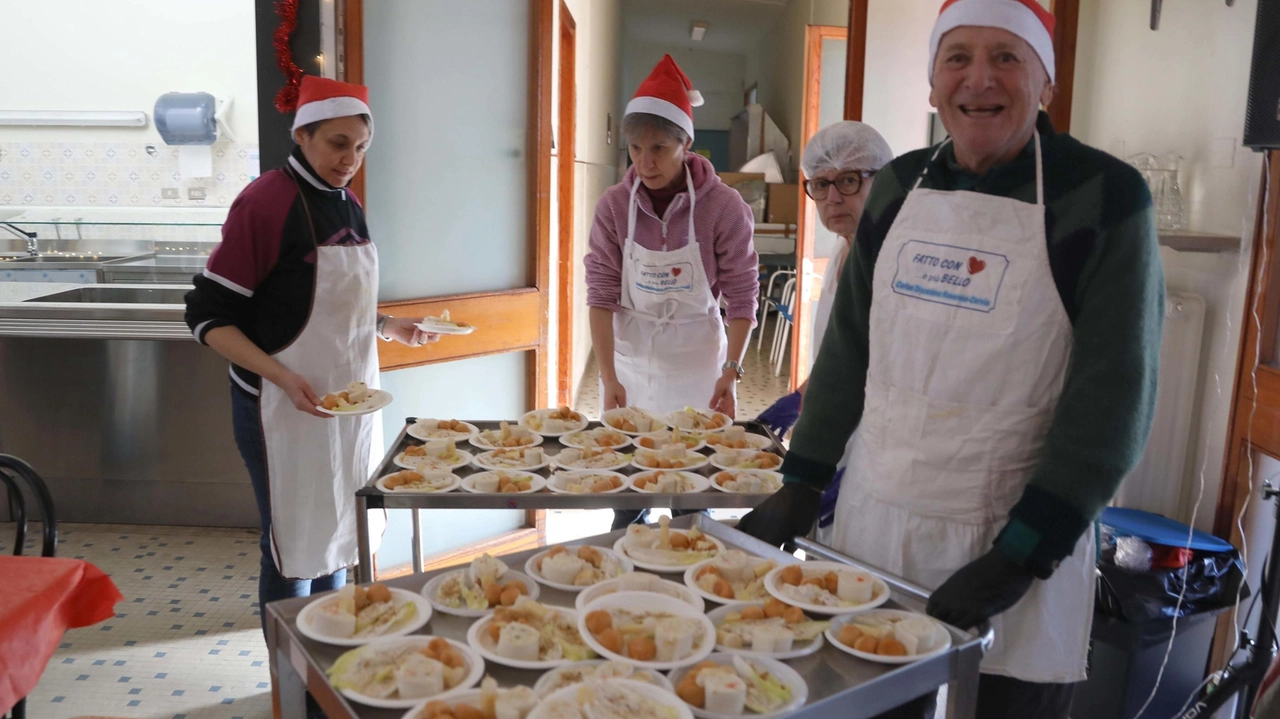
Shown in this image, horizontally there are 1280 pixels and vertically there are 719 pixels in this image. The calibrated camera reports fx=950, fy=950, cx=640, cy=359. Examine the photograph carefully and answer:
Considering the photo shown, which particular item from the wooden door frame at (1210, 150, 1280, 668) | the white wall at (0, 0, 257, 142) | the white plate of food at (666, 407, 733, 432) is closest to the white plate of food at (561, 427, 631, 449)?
the white plate of food at (666, 407, 733, 432)

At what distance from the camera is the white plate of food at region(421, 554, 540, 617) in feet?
4.29

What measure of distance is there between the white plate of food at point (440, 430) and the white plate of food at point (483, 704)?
1411 mm

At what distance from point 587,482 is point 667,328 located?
3.32 feet

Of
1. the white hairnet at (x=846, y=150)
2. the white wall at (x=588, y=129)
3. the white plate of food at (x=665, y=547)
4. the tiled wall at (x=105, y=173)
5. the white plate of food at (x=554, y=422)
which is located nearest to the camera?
the white plate of food at (x=665, y=547)

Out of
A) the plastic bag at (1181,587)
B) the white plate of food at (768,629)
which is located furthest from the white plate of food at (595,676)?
the plastic bag at (1181,587)

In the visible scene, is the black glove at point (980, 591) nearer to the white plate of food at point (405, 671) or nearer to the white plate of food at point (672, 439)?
the white plate of food at point (405, 671)

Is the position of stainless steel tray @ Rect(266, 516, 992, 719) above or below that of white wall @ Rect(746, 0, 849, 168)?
below

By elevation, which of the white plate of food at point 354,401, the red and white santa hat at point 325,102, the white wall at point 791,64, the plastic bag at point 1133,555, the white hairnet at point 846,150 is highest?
the white wall at point 791,64

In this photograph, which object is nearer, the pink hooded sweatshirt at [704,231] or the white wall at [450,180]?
the pink hooded sweatshirt at [704,231]

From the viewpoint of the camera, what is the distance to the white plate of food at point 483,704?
1009mm

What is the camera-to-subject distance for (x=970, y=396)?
1449 millimetres

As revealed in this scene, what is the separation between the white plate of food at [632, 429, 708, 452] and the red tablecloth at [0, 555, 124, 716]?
4.07 ft

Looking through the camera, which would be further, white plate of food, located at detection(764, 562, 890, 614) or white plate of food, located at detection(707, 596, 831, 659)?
white plate of food, located at detection(764, 562, 890, 614)

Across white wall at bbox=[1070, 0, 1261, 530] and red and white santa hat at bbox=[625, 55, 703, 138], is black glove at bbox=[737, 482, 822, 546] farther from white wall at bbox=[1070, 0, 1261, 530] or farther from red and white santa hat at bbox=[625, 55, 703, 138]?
white wall at bbox=[1070, 0, 1261, 530]
